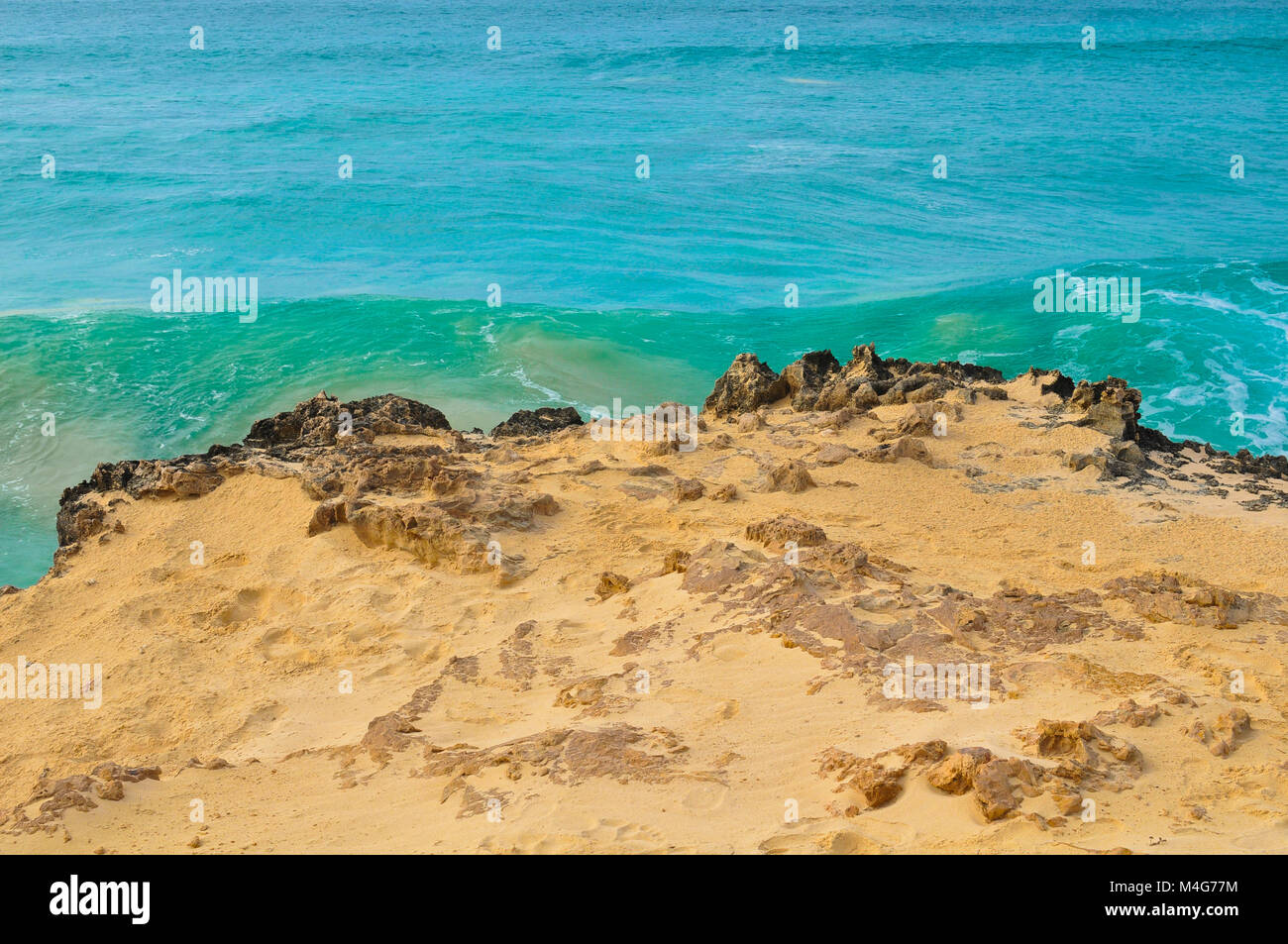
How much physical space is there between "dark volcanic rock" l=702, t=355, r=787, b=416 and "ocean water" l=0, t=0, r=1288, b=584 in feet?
18.2

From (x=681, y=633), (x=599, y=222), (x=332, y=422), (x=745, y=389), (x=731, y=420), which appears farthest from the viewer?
(x=599, y=222)

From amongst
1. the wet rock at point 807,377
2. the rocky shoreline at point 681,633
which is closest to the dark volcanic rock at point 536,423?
the rocky shoreline at point 681,633

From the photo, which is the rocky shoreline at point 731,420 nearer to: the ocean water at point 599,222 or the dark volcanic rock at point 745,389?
the dark volcanic rock at point 745,389

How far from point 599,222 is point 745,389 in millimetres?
14723

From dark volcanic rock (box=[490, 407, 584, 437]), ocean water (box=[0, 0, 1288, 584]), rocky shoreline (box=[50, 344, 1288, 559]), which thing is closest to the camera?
rocky shoreline (box=[50, 344, 1288, 559])

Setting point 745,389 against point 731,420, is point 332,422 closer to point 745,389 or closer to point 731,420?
point 731,420

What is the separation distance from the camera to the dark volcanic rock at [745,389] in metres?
11.2

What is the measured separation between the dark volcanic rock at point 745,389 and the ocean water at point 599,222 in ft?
18.2

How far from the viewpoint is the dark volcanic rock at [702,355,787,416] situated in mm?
11195

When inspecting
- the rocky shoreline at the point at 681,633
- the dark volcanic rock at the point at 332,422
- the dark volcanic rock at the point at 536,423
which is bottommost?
the rocky shoreline at the point at 681,633

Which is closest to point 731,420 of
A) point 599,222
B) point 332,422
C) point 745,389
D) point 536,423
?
point 745,389

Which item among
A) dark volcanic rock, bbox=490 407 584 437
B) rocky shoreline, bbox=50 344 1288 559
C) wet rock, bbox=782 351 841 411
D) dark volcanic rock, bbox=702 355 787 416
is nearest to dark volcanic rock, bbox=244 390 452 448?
rocky shoreline, bbox=50 344 1288 559

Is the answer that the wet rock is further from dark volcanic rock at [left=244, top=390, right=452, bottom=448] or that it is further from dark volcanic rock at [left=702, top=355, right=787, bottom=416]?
dark volcanic rock at [left=244, top=390, right=452, bottom=448]

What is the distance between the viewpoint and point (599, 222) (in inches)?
984
